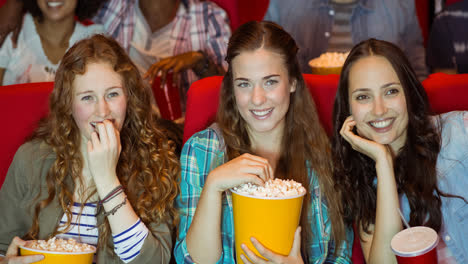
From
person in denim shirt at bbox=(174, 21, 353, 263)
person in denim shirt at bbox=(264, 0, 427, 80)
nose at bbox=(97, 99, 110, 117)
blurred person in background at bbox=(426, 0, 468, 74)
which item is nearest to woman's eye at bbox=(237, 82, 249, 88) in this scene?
person in denim shirt at bbox=(174, 21, 353, 263)

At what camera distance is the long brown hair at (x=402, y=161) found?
177 cm

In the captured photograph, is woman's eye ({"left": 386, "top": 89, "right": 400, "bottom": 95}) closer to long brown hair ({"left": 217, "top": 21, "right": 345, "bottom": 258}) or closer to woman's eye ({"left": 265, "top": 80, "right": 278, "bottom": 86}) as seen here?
long brown hair ({"left": 217, "top": 21, "right": 345, "bottom": 258})

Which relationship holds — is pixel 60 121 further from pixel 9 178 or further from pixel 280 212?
pixel 280 212

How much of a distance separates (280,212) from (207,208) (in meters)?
0.26

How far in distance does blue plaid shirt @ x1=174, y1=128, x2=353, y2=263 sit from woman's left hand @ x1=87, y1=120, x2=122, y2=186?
24 cm

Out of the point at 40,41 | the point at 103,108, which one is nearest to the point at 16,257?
the point at 103,108

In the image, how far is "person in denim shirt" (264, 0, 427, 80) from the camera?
3.37m

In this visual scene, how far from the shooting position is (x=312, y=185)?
1.83 m

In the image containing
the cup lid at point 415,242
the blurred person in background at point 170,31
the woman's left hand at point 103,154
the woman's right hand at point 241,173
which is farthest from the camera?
the blurred person in background at point 170,31

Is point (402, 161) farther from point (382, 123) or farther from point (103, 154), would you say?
point (103, 154)

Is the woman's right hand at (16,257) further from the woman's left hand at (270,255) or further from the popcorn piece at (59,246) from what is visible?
the woman's left hand at (270,255)

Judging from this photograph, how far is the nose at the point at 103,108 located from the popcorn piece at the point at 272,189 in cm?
49

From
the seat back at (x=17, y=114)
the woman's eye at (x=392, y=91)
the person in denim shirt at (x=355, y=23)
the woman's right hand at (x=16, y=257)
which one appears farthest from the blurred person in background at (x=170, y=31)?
the woman's right hand at (x=16, y=257)

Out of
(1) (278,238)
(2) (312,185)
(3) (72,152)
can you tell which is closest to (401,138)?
(2) (312,185)
